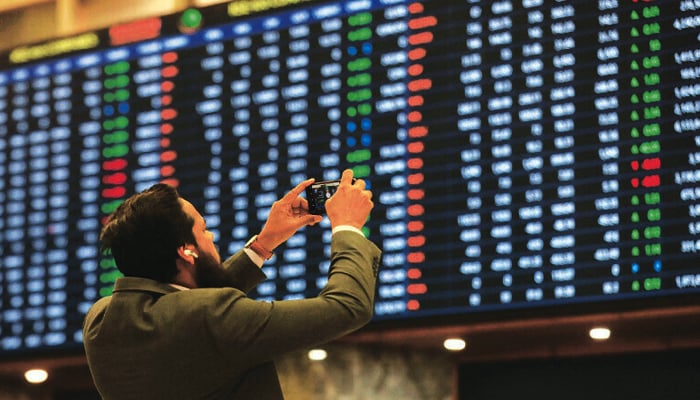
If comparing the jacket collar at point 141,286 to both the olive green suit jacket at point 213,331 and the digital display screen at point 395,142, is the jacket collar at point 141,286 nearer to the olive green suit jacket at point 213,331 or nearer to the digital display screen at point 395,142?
the olive green suit jacket at point 213,331

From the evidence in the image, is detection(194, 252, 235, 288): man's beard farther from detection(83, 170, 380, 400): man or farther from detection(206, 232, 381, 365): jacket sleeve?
detection(206, 232, 381, 365): jacket sleeve

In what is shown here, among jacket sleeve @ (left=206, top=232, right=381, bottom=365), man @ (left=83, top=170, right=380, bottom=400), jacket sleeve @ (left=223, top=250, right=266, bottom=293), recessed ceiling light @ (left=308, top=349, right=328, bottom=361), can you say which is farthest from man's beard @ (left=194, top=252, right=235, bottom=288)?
recessed ceiling light @ (left=308, top=349, right=328, bottom=361)

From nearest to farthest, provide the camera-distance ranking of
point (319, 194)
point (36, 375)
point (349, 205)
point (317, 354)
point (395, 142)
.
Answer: point (349, 205), point (319, 194), point (395, 142), point (317, 354), point (36, 375)

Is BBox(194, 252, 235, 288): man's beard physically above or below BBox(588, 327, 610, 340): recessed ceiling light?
below

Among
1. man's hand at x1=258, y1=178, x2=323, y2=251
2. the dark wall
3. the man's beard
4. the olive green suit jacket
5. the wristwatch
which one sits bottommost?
the olive green suit jacket

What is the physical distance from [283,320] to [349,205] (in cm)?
21

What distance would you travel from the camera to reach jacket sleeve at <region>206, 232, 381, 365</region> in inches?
56.1

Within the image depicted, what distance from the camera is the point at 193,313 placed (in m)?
1.45

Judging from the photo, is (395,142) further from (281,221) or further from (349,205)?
(349,205)

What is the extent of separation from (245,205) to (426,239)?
0.63 metres

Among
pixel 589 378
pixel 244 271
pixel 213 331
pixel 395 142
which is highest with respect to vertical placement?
pixel 395 142

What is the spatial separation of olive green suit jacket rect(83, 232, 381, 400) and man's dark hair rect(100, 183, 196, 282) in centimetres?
2

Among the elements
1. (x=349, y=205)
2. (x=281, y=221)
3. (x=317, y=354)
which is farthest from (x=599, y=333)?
(x=349, y=205)

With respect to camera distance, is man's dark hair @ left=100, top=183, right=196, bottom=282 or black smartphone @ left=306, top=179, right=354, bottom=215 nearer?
man's dark hair @ left=100, top=183, right=196, bottom=282
